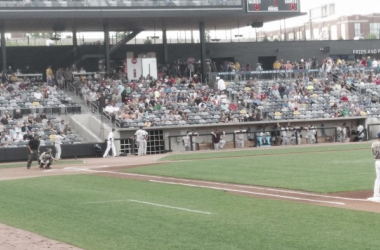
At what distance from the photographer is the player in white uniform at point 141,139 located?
41938mm

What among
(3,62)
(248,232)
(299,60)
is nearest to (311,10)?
(299,60)

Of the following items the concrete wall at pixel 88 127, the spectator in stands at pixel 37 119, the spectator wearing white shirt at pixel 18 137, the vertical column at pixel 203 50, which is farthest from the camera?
the vertical column at pixel 203 50

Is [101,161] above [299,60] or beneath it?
beneath

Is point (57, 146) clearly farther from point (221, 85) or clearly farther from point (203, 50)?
point (203, 50)

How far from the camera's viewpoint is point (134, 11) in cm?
4994

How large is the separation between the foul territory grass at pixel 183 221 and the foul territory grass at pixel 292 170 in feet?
9.49

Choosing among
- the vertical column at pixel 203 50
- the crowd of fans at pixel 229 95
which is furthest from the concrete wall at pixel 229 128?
the vertical column at pixel 203 50

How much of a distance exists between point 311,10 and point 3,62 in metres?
38.3

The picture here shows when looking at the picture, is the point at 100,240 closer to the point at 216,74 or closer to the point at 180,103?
the point at 180,103

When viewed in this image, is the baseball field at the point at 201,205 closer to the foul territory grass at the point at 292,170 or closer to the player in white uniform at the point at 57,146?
the foul territory grass at the point at 292,170

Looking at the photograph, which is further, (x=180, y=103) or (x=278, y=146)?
(x=180, y=103)

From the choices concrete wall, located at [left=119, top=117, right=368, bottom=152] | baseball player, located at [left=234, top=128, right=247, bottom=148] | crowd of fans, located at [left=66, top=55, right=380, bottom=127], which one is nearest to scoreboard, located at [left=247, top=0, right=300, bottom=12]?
crowd of fans, located at [left=66, top=55, right=380, bottom=127]

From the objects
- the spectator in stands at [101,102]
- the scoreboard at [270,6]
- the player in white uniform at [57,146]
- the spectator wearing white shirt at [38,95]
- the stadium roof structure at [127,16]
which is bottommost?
the player in white uniform at [57,146]

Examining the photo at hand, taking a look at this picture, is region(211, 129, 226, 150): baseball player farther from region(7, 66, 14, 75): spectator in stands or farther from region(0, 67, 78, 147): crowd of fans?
region(7, 66, 14, 75): spectator in stands
